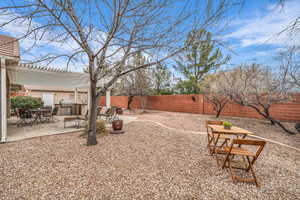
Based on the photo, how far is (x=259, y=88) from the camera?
6031 millimetres

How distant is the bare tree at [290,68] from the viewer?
523 cm

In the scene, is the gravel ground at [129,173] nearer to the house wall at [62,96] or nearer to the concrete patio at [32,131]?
the concrete patio at [32,131]

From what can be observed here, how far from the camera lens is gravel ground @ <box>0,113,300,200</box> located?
1984 mm

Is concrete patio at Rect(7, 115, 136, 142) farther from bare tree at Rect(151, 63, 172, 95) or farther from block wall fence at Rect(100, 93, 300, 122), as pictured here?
bare tree at Rect(151, 63, 172, 95)

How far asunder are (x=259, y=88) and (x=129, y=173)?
6.79 metres

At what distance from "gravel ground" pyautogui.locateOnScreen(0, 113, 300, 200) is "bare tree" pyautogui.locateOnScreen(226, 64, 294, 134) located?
3006 millimetres

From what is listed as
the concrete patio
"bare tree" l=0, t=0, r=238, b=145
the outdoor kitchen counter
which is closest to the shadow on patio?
the concrete patio

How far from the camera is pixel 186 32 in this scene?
10.5 ft

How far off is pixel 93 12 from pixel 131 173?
3701 millimetres

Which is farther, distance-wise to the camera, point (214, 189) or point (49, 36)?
point (49, 36)

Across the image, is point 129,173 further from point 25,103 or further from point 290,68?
point 25,103

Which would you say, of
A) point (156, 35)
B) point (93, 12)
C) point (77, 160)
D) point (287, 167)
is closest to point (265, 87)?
point (287, 167)

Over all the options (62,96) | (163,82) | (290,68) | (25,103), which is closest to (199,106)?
(163,82)

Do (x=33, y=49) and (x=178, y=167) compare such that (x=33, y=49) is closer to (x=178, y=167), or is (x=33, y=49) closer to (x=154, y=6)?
(x=154, y=6)
